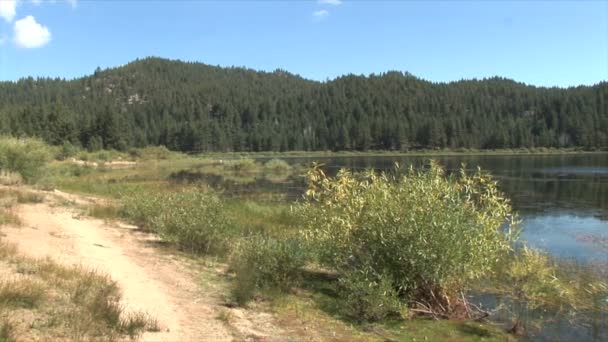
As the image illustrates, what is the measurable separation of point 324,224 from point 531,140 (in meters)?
173

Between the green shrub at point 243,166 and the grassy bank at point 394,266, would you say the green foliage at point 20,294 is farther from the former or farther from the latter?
the green shrub at point 243,166

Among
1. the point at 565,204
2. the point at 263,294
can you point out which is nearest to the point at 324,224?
the point at 263,294

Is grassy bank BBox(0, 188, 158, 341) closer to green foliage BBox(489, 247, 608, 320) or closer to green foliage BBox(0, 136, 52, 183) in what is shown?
green foliage BBox(489, 247, 608, 320)

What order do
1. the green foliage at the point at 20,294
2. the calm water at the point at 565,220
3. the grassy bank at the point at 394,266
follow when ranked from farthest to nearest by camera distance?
the calm water at the point at 565,220 < the grassy bank at the point at 394,266 < the green foliage at the point at 20,294

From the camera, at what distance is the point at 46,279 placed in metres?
9.73

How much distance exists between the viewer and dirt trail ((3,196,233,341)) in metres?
9.42

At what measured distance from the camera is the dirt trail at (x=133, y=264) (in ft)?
30.9

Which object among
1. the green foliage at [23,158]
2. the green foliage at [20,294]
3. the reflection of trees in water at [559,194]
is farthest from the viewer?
the reflection of trees in water at [559,194]

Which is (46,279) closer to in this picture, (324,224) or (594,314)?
(324,224)

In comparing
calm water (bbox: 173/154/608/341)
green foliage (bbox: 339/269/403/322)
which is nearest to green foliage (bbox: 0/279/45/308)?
green foliage (bbox: 339/269/403/322)

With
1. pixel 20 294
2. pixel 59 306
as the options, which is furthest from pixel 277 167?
pixel 20 294

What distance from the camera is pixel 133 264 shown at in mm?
13531

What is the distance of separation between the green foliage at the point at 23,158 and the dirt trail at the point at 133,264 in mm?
11090

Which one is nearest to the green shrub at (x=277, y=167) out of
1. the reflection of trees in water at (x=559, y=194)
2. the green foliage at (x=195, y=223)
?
the reflection of trees in water at (x=559, y=194)
